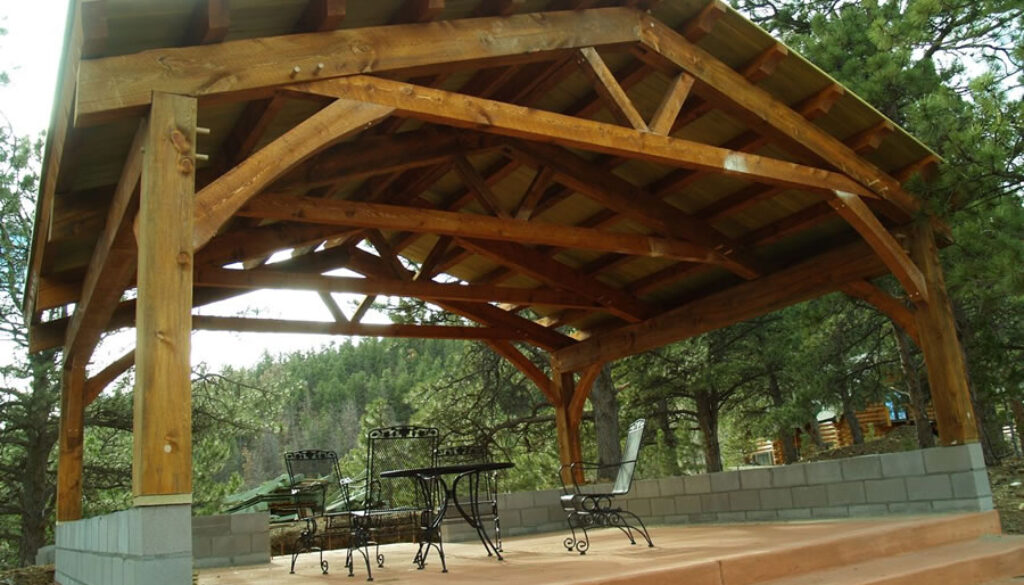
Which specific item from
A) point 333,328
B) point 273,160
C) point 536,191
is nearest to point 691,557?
point 273,160

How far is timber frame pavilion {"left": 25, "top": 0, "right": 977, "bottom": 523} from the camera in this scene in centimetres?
348

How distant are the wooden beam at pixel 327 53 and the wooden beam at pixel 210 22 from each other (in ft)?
0.19

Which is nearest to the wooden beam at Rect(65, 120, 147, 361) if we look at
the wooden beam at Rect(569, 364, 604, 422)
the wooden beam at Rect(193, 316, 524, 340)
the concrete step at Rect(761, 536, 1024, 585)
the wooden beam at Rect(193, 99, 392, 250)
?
the wooden beam at Rect(193, 99, 392, 250)

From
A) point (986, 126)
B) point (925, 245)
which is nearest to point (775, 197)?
point (925, 245)

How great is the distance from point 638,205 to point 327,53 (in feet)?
12.8

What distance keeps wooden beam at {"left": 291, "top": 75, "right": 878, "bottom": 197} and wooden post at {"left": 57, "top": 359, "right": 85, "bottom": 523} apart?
4203 millimetres

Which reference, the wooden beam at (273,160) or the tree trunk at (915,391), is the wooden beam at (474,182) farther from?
the tree trunk at (915,391)

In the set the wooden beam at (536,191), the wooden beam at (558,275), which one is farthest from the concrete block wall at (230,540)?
the wooden beam at (536,191)

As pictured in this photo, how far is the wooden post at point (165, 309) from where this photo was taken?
10.2 ft

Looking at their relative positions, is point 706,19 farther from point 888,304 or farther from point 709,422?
point 709,422

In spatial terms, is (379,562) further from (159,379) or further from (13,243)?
(13,243)

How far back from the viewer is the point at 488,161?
7.50 meters

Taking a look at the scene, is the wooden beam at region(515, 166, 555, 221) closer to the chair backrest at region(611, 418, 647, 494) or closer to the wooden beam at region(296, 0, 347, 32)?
the chair backrest at region(611, 418, 647, 494)

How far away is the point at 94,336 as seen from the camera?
20.7ft
